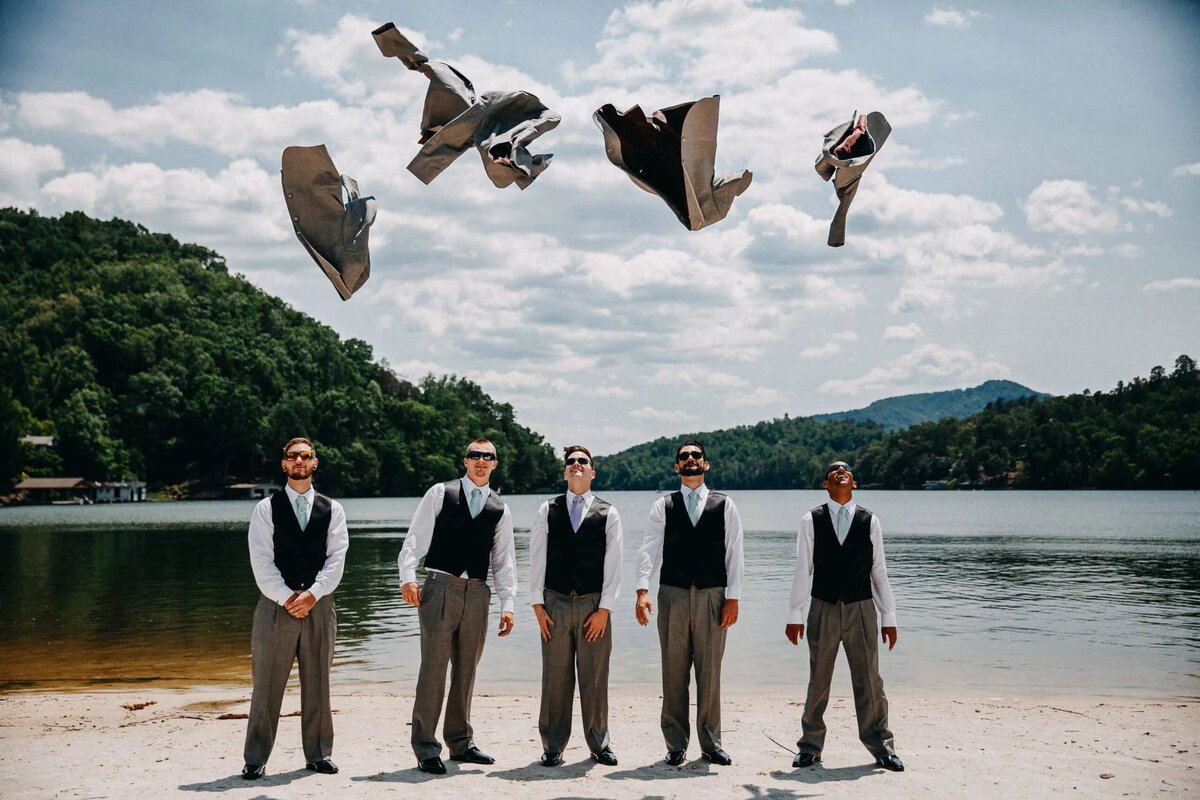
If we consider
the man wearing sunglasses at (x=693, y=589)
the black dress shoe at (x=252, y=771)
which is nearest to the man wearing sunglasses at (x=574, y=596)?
the man wearing sunglasses at (x=693, y=589)

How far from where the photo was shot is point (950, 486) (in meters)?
158

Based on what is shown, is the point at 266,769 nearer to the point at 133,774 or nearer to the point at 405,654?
the point at 133,774

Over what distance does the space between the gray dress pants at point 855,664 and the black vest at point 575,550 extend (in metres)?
1.62

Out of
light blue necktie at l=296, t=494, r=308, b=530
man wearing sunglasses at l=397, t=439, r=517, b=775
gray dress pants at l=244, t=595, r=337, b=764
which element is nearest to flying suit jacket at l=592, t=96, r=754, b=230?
man wearing sunglasses at l=397, t=439, r=517, b=775

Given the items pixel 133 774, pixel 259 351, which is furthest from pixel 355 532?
pixel 259 351

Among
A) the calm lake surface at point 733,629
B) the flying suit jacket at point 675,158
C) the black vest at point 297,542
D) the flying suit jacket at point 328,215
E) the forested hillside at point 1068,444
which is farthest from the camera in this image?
the forested hillside at point 1068,444

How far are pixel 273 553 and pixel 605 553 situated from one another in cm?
226

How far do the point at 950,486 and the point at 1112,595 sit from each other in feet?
449

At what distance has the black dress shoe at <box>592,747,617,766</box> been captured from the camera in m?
7.84

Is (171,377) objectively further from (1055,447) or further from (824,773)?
(824,773)

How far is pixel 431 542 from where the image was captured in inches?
305

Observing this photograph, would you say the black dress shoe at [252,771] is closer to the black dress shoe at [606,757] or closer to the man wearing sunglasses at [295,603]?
the man wearing sunglasses at [295,603]

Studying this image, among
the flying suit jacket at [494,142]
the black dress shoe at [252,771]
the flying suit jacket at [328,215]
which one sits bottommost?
the black dress shoe at [252,771]

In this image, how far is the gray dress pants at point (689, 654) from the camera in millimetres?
7789
